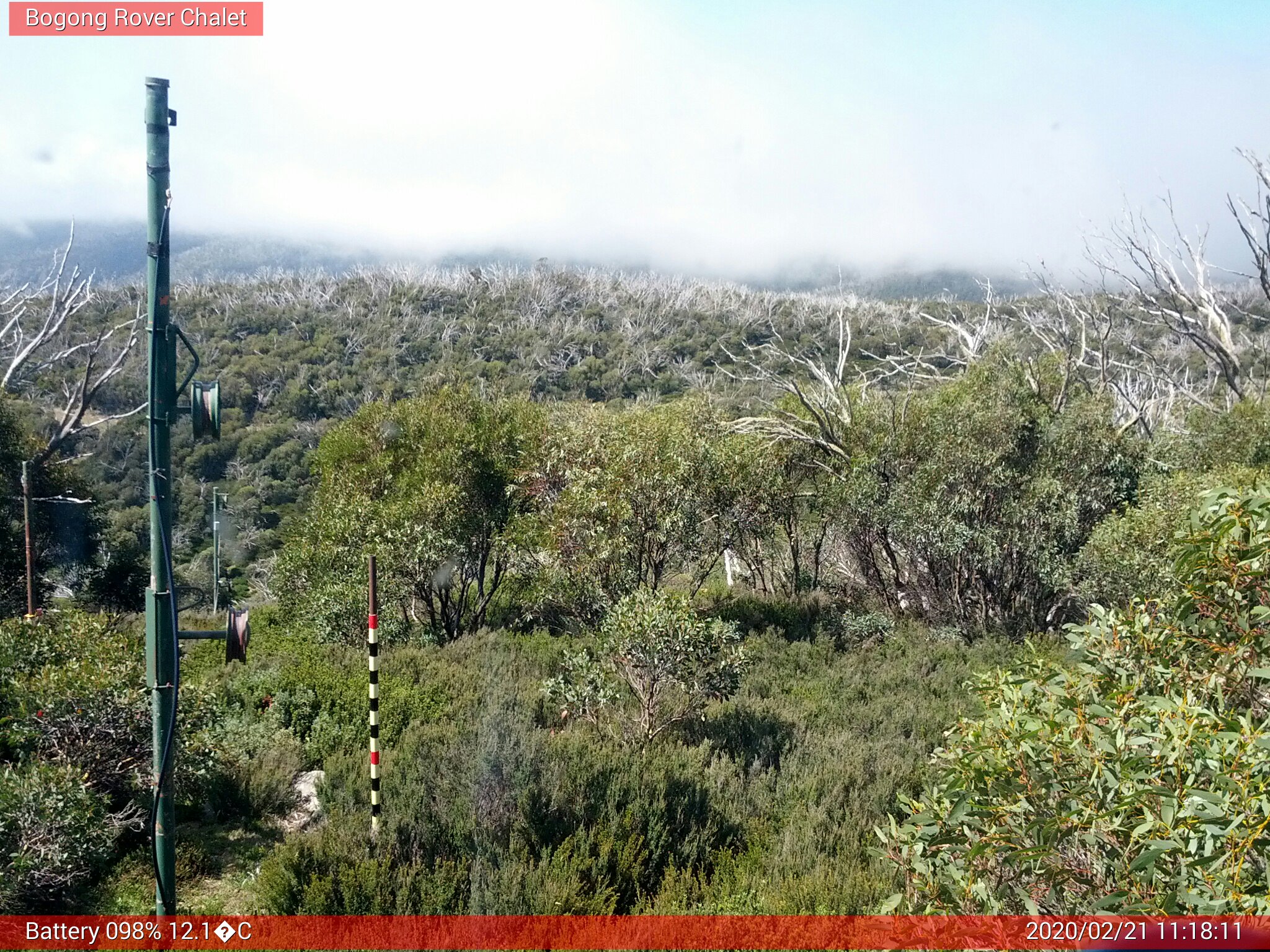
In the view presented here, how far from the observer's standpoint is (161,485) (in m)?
3.83

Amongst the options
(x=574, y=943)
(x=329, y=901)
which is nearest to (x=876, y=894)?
(x=574, y=943)

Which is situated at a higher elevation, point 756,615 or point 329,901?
point 329,901

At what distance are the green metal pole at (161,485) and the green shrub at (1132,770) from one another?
3.23 metres

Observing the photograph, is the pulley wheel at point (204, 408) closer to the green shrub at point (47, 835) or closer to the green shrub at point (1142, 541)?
the green shrub at point (47, 835)

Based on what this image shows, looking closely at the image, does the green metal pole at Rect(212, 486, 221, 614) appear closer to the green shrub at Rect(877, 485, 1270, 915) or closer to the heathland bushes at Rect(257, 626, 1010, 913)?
the heathland bushes at Rect(257, 626, 1010, 913)

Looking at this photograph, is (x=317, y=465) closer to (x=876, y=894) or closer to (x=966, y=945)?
(x=876, y=894)

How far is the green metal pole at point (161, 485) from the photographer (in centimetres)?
379

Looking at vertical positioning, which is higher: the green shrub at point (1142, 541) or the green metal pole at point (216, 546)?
the green shrub at point (1142, 541)

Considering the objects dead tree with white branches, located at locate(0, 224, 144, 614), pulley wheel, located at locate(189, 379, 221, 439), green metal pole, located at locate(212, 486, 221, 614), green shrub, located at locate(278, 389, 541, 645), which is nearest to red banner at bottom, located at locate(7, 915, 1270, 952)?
pulley wheel, located at locate(189, 379, 221, 439)

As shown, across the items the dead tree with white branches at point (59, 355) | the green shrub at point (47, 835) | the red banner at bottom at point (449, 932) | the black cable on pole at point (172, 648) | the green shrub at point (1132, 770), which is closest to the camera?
the green shrub at point (1132, 770)

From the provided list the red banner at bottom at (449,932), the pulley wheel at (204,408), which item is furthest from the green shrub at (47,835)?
the pulley wheel at (204,408)

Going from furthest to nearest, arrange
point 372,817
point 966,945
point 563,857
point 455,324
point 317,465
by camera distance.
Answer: point 455,324 → point 317,465 → point 372,817 → point 563,857 → point 966,945

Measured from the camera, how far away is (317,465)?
58.1 ft

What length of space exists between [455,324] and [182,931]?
54.8 metres
